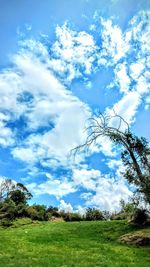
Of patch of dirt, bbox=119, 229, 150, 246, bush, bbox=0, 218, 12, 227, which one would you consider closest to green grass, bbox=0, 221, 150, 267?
patch of dirt, bbox=119, 229, 150, 246

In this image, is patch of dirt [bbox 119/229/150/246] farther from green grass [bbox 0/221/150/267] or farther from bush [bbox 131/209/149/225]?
bush [bbox 131/209/149/225]

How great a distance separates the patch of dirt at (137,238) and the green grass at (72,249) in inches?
33.7

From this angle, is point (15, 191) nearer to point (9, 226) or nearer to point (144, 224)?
point (9, 226)

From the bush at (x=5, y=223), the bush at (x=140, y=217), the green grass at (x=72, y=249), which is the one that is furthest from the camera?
the bush at (x=5, y=223)

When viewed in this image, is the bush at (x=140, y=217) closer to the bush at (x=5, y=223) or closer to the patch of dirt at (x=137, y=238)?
the patch of dirt at (x=137, y=238)

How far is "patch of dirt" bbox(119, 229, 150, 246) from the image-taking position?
1411 inches

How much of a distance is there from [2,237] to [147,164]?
56.1 ft

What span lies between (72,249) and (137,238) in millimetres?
7230

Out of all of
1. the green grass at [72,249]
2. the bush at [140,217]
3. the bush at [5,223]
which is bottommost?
the green grass at [72,249]

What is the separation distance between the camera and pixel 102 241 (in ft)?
125

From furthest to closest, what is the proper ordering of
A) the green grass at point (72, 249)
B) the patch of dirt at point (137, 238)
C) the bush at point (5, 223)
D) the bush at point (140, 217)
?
1. the bush at point (5, 223)
2. the bush at point (140, 217)
3. the patch of dirt at point (137, 238)
4. the green grass at point (72, 249)

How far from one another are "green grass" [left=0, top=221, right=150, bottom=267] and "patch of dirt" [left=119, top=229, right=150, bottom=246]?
33.7 inches

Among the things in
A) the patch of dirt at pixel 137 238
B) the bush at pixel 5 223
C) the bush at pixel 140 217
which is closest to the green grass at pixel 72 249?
the patch of dirt at pixel 137 238

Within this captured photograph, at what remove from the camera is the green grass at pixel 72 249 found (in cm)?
2734
